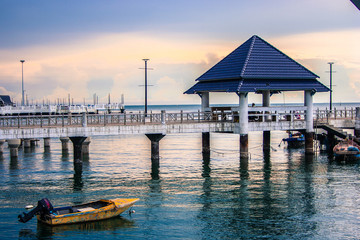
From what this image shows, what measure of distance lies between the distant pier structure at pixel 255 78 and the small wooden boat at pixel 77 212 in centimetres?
2134

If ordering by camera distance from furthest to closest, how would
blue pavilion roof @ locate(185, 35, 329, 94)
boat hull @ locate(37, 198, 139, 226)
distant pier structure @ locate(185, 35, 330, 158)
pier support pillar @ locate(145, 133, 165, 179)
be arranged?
blue pavilion roof @ locate(185, 35, 329, 94) → distant pier structure @ locate(185, 35, 330, 158) → pier support pillar @ locate(145, 133, 165, 179) → boat hull @ locate(37, 198, 139, 226)

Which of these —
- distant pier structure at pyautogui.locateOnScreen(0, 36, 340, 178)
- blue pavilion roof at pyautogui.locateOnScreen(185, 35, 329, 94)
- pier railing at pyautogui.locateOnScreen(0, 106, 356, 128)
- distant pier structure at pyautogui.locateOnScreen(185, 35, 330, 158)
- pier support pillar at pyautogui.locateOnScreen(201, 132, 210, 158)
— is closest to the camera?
distant pier structure at pyautogui.locateOnScreen(0, 36, 340, 178)

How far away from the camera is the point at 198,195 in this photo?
35.1m

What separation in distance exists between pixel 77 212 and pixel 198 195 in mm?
10302

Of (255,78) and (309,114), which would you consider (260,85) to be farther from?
(309,114)

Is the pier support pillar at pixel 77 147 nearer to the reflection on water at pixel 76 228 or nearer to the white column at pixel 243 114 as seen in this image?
the reflection on water at pixel 76 228

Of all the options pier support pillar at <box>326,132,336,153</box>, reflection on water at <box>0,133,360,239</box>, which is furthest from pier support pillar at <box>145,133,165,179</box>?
pier support pillar at <box>326,132,336,153</box>

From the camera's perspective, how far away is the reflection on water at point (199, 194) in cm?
2706

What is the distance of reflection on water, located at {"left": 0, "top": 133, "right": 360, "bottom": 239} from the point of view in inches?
1065

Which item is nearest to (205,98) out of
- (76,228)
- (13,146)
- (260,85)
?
(260,85)

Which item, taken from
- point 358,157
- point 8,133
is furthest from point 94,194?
point 358,157

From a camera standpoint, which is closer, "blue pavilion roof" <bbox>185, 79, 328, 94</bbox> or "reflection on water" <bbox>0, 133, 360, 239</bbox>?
"reflection on water" <bbox>0, 133, 360, 239</bbox>

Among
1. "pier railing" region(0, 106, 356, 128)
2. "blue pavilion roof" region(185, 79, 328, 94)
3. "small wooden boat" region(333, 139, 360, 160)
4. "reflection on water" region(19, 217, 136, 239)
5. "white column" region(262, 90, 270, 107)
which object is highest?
"blue pavilion roof" region(185, 79, 328, 94)

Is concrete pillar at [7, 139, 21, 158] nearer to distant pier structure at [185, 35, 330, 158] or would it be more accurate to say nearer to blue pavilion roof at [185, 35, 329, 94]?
distant pier structure at [185, 35, 330, 158]
